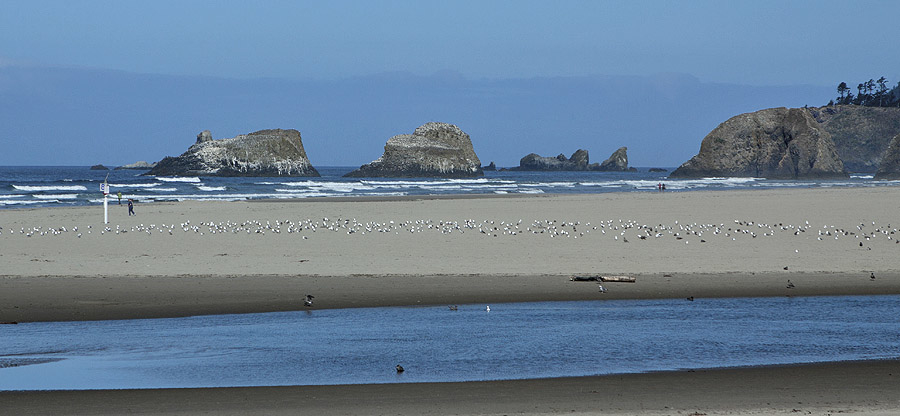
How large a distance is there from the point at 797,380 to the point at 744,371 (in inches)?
22.2

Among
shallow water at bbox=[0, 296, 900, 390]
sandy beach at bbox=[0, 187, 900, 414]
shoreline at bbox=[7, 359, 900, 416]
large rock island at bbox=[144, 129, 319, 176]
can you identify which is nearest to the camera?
shoreline at bbox=[7, 359, 900, 416]

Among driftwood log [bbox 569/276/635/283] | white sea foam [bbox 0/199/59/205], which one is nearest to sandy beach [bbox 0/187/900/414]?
driftwood log [bbox 569/276/635/283]

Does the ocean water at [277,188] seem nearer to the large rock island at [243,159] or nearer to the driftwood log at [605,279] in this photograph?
the driftwood log at [605,279]

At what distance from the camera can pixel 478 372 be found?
335 inches

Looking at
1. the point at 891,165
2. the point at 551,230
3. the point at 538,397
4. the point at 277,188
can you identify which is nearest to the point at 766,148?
the point at 891,165

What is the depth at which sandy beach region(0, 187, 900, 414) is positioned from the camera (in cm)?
725

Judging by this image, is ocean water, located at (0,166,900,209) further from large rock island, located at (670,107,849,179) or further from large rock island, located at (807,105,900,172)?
large rock island, located at (807,105,900,172)

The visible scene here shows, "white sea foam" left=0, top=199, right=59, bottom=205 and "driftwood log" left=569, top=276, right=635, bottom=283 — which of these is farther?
"white sea foam" left=0, top=199, right=59, bottom=205

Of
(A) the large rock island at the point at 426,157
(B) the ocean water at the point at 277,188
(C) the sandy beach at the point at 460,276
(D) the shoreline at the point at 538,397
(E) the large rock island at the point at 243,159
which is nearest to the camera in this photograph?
(D) the shoreline at the point at 538,397

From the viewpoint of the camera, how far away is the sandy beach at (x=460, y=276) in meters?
7.25

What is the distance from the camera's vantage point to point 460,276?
50.6 ft

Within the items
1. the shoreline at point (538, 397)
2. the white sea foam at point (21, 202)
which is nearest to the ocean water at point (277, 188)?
the white sea foam at point (21, 202)

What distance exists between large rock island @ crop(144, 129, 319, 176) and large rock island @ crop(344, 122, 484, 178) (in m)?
9.42

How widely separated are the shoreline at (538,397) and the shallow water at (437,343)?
1.25ft
